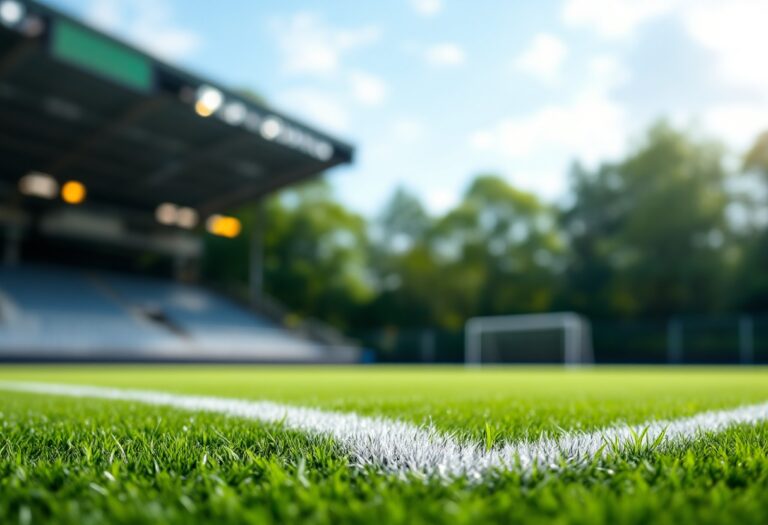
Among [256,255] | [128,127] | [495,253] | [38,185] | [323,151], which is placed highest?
[128,127]

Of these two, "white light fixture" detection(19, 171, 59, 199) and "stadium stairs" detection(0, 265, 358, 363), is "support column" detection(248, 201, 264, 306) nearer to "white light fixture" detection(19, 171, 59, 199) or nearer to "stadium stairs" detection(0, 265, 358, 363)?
"stadium stairs" detection(0, 265, 358, 363)

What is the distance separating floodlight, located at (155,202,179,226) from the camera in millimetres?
22953

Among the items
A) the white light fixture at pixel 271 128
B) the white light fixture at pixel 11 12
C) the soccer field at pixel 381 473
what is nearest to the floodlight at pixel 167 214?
the white light fixture at pixel 271 128

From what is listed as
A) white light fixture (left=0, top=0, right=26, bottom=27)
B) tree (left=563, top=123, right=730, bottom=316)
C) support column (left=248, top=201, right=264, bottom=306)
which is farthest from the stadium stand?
tree (left=563, top=123, right=730, bottom=316)

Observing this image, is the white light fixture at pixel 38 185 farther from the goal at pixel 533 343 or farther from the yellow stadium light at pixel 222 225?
the goal at pixel 533 343

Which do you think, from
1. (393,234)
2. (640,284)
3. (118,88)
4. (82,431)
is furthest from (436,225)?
(82,431)

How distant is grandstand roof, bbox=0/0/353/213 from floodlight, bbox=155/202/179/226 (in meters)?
1.03

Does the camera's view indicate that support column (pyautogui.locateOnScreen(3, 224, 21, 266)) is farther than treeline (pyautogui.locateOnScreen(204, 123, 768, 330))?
No

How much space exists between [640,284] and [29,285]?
76.4 feet

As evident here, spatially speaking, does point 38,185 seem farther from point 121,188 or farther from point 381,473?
point 381,473

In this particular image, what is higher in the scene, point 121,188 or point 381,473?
point 121,188

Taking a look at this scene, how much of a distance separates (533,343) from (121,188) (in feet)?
52.1

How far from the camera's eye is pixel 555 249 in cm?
2836

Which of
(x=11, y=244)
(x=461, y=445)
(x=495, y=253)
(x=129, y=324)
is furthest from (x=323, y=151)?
(x=461, y=445)
